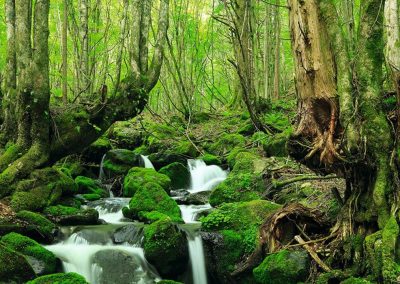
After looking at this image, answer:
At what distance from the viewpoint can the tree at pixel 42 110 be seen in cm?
Result: 1001

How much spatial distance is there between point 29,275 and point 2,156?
14.6 ft

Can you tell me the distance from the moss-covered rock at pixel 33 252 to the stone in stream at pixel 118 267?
32.5 inches

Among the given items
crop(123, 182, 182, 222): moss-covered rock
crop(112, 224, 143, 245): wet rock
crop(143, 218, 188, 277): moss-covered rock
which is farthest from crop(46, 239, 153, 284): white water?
crop(123, 182, 182, 222): moss-covered rock

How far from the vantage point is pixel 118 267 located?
7.89m

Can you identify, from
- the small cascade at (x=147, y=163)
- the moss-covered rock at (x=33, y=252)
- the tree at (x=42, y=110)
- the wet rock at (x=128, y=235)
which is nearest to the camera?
the moss-covered rock at (x=33, y=252)

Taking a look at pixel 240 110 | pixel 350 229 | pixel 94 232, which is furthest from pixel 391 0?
pixel 240 110

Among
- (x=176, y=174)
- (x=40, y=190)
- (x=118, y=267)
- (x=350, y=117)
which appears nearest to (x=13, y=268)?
(x=118, y=267)

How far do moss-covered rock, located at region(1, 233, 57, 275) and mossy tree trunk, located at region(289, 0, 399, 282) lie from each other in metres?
4.53

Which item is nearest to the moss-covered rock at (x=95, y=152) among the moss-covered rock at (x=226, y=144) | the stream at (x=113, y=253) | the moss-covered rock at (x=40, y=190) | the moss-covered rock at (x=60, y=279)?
the moss-covered rock at (x=40, y=190)

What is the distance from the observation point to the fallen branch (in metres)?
6.34

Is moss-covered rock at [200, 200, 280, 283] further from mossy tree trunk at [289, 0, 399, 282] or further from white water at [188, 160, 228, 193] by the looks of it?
white water at [188, 160, 228, 193]

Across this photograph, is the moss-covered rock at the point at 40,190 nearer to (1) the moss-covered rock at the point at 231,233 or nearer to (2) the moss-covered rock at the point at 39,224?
(2) the moss-covered rock at the point at 39,224

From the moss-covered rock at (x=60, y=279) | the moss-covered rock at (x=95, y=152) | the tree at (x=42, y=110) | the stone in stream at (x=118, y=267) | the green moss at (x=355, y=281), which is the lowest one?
the stone in stream at (x=118, y=267)

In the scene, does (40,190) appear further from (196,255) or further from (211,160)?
(211,160)
